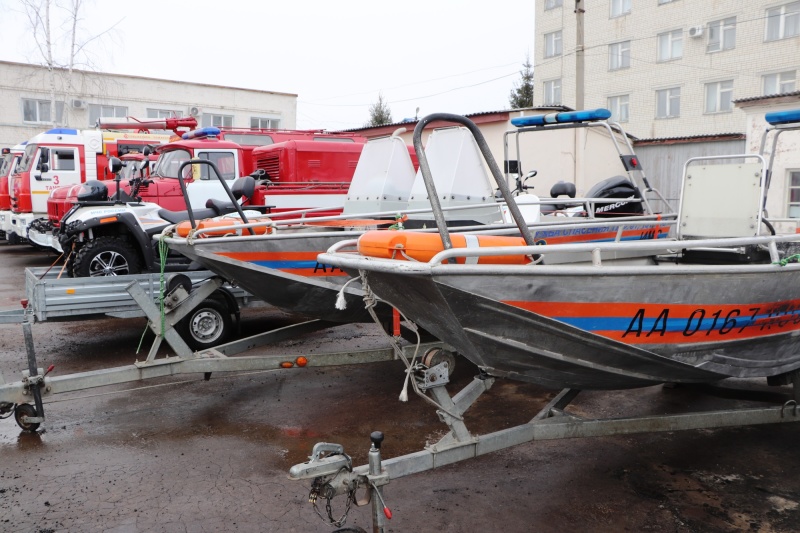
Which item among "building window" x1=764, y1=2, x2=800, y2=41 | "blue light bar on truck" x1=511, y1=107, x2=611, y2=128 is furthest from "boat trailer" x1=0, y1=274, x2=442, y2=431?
"building window" x1=764, y1=2, x2=800, y2=41

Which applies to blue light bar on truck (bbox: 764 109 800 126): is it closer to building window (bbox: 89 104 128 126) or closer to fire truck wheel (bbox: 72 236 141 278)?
fire truck wheel (bbox: 72 236 141 278)

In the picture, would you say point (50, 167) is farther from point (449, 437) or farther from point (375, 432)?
point (375, 432)

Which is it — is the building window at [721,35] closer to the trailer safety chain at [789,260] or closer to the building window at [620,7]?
the building window at [620,7]

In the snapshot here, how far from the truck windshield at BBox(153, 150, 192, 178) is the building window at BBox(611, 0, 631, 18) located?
25.9m

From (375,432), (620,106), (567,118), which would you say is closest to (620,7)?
(620,106)

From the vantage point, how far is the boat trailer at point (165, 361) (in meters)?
4.95

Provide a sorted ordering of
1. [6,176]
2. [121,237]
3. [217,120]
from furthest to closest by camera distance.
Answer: [217,120] → [6,176] → [121,237]

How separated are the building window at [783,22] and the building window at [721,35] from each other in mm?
1332

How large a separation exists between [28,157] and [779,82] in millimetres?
25247

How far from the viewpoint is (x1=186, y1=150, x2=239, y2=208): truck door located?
10.2 m

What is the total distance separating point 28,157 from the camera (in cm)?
1597

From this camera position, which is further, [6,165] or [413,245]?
[6,165]

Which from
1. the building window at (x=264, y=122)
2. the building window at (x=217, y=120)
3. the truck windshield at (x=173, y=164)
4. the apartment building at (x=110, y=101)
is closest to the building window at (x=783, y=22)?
the apartment building at (x=110, y=101)

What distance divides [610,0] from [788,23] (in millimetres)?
8234
